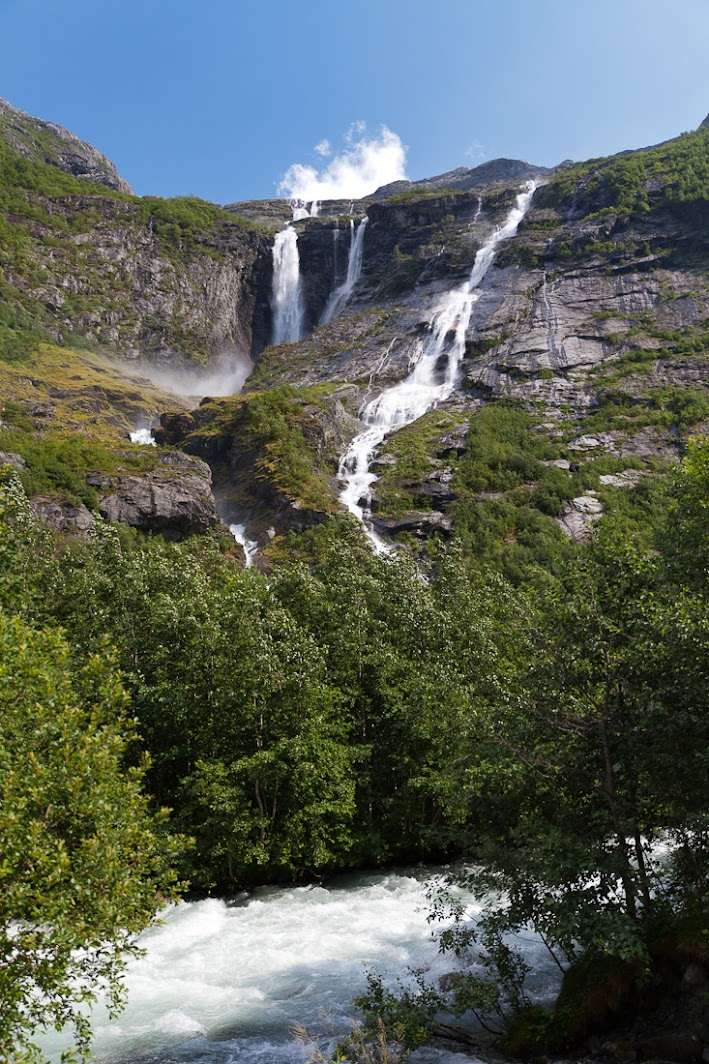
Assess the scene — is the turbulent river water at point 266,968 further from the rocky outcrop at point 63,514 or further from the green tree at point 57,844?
the rocky outcrop at point 63,514

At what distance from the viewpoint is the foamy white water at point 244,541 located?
66.4 m

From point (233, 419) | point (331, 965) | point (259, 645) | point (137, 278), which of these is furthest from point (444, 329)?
point (331, 965)

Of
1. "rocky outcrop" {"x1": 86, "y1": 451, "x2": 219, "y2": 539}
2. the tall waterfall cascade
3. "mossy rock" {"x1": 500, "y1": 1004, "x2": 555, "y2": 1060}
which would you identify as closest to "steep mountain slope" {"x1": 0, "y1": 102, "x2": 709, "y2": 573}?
the tall waterfall cascade

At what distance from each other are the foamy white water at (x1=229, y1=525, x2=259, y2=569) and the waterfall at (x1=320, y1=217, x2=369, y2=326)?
282 feet

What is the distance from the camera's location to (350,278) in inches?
6083

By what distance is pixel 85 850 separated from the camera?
9.17 meters

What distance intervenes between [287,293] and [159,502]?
107715 mm

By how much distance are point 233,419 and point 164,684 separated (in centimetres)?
7220

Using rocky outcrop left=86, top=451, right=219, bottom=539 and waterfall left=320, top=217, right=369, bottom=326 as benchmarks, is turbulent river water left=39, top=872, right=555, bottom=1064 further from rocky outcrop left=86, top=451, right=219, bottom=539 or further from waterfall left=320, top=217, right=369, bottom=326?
waterfall left=320, top=217, right=369, bottom=326

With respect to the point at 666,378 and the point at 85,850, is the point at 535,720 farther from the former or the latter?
the point at 666,378

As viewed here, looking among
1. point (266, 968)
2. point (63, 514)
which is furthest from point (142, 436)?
point (266, 968)

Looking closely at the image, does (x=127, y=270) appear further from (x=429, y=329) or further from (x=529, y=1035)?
(x=529, y=1035)

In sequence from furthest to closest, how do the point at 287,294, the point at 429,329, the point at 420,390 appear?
the point at 287,294 < the point at 429,329 < the point at 420,390

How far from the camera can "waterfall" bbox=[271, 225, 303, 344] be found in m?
156
